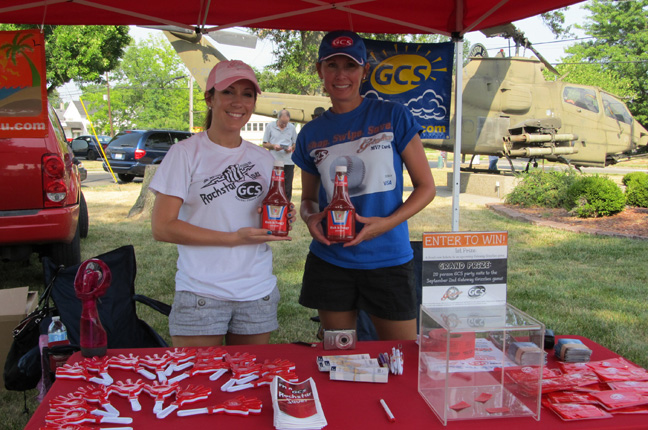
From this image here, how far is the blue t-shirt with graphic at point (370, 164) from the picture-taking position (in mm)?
2188

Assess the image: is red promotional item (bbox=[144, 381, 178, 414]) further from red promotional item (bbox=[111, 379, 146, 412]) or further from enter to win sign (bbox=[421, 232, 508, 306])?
enter to win sign (bbox=[421, 232, 508, 306])

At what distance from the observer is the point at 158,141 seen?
1702cm

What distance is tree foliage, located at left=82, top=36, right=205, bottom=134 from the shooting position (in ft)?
154

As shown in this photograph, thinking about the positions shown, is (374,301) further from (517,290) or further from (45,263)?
(517,290)

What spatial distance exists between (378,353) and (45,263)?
7.36 ft

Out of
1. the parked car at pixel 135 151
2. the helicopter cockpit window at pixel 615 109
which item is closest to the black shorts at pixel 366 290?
the parked car at pixel 135 151

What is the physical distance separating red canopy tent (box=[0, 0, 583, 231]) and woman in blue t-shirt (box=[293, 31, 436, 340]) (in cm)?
102

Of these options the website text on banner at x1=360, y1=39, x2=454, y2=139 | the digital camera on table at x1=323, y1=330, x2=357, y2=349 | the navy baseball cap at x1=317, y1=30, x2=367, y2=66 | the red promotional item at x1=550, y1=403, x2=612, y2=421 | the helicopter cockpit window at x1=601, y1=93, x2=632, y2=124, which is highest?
the helicopter cockpit window at x1=601, y1=93, x2=632, y2=124

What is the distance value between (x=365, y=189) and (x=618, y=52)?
50.0 metres

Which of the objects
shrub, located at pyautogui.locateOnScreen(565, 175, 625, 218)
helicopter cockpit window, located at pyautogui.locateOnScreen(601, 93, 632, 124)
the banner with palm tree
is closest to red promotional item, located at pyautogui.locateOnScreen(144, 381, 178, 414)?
the banner with palm tree

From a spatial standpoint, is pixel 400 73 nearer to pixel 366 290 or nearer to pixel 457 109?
pixel 457 109

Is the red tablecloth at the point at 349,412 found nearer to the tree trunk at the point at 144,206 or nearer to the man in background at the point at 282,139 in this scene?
the tree trunk at the point at 144,206

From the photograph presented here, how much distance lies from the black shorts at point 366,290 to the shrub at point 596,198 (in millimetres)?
8338

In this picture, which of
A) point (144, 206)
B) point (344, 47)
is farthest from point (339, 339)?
point (144, 206)
